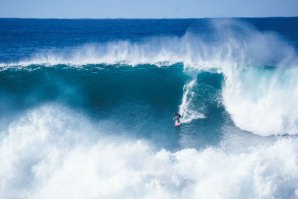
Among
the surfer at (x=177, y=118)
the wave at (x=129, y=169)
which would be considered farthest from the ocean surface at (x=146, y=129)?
the surfer at (x=177, y=118)

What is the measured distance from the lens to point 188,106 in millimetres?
12734

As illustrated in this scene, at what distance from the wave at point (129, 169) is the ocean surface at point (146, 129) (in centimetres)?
3

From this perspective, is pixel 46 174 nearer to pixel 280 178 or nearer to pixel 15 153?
pixel 15 153

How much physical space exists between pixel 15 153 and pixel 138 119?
4.59 meters

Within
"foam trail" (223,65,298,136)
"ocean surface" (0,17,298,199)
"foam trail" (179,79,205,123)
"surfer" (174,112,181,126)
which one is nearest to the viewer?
"ocean surface" (0,17,298,199)

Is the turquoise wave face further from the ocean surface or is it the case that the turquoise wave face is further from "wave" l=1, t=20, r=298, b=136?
"wave" l=1, t=20, r=298, b=136

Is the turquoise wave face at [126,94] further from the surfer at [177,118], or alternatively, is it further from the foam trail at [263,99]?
the foam trail at [263,99]

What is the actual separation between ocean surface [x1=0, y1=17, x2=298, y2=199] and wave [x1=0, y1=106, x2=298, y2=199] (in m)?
0.03

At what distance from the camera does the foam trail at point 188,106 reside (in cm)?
1210

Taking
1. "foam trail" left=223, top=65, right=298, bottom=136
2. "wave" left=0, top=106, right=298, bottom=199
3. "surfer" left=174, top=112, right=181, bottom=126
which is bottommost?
"wave" left=0, top=106, right=298, bottom=199

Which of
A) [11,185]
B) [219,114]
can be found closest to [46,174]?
[11,185]

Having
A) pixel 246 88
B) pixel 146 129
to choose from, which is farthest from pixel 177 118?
pixel 246 88

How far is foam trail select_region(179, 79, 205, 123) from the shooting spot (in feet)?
39.7

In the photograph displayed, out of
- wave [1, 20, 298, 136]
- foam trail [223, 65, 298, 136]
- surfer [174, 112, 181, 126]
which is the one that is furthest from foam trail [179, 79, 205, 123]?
foam trail [223, 65, 298, 136]
